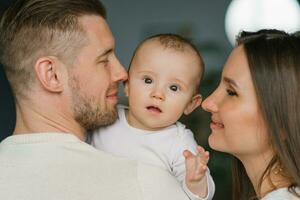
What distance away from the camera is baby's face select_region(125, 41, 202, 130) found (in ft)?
5.52

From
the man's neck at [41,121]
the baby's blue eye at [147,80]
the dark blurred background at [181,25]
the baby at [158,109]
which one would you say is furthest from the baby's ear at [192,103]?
the dark blurred background at [181,25]

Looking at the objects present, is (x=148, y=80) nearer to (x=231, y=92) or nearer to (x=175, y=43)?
(x=175, y=43)

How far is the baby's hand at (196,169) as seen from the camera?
148 centimetres

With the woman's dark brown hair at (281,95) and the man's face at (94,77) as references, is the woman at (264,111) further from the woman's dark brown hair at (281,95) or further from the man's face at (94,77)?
the man's face at (94,77)

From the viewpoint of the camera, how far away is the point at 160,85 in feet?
5.53

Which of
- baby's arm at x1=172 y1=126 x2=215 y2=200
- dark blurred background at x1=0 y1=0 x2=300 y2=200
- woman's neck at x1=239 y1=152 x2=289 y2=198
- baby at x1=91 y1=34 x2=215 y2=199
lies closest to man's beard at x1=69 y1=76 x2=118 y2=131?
baby at x1=91 y1=34 x2=215 y2=199

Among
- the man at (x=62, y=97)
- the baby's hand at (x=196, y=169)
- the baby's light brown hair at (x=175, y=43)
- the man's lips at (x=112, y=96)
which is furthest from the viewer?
the baby's light brown hair at (x=175, y=43)

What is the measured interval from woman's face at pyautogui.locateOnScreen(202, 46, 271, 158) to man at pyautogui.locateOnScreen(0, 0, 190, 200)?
0.68ft

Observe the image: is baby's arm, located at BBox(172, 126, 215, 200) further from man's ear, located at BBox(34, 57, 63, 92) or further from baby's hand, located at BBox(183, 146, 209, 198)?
man's ear, located at BBox(34, 57, 63, 92)

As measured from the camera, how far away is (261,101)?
1.46m

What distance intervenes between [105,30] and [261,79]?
0.48 meters

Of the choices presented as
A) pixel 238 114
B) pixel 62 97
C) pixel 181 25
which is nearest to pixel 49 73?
pixel 62 97

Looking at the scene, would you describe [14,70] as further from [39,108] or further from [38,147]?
[38,147]

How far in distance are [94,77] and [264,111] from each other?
484 mm
